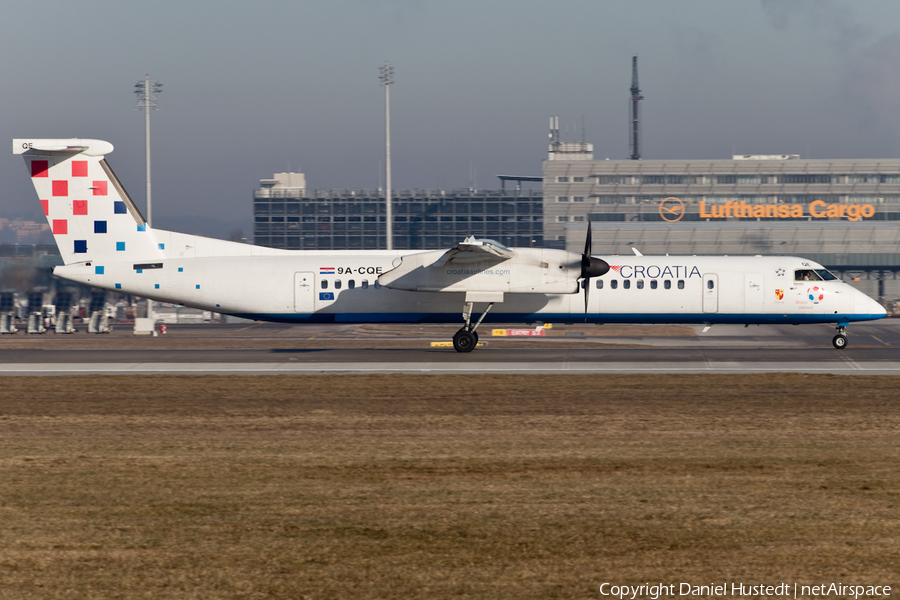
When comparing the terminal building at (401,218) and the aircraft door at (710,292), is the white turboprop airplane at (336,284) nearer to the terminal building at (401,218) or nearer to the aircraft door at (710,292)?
the aircraft door at (710,292)

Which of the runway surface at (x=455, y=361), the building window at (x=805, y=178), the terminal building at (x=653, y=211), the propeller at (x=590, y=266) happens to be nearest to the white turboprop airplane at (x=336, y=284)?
the propeller at (x=590, y=266)

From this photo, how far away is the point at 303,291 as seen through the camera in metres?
30.4

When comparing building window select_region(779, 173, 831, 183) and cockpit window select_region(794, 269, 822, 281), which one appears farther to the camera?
building window select_region(779, 173, 831, 183)

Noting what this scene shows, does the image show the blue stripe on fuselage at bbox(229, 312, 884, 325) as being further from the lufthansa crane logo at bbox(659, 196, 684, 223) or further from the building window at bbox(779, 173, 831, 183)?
the building window at bbox(779, 173, 831, 183)

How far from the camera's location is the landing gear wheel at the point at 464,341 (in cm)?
3045

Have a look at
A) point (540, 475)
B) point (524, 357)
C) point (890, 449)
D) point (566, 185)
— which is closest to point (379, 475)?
point (540, 475)

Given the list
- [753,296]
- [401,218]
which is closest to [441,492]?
[753,296]

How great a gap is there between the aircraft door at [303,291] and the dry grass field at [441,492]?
9.42m

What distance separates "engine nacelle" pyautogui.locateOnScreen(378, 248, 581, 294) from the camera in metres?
29.1

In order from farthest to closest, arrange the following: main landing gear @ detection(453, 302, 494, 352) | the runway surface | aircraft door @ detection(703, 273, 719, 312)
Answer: aircraft door @ detection(703, 273, 719, 312) < main landing gear @ detection(453, 302, 494, 352) < the runway surface

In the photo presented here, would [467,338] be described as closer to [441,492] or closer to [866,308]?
[866,308]

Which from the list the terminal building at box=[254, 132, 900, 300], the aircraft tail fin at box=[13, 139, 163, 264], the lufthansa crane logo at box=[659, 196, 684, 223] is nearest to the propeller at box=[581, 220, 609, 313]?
the aircraft tail fin at box=[13, 139, 163, 264]

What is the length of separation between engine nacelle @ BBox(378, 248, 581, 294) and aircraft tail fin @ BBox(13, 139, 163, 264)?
9066mm

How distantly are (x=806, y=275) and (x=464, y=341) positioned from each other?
1235 cm
